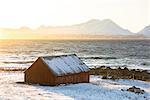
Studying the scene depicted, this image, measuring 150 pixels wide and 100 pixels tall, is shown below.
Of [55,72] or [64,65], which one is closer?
[55,72]

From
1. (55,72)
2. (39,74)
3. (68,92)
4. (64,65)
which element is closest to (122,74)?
(64,65)

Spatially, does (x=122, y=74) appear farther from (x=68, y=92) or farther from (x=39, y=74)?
(x=68, y=92)

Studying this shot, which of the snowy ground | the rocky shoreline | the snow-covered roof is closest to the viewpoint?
the snowy ground

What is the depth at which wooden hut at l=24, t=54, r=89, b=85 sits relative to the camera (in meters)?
46.1

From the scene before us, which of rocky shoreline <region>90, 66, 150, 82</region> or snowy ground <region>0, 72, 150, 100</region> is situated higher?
snowy ground <region>0, 72, 150, 100</region>

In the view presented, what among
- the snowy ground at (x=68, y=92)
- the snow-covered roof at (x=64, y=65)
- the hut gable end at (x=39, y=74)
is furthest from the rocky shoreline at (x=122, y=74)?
the hut gable end at (x=39, y=74)

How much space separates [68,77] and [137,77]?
50.7 feet

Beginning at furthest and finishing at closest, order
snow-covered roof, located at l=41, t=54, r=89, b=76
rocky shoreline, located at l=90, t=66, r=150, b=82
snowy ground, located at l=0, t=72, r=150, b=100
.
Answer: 1. rocky shoreline, located at l=90, t=66, r=150, b=82
2. snow-covered roof, located at l=41, t=54, r=89, b=76
3. snowy ground, located at l=0, t=72, r=150, b=100

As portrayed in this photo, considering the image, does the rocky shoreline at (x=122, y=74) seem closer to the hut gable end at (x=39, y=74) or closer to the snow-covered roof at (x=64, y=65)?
the snow-covered roof at (x=64, y=65)

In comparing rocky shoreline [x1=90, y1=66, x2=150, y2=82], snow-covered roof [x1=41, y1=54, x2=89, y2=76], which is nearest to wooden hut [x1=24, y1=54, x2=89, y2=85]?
snow-covered roof [x1=41, y1=54, x2=89, y2=76]

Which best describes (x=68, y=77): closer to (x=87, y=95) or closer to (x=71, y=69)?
(x=71, y=69)

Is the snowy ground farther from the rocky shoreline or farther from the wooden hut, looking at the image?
the rocky shoreline

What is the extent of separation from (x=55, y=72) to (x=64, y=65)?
2.40 metres

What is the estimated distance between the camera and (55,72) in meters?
46.1
